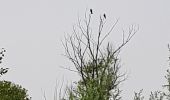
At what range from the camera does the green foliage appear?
59.8 ft

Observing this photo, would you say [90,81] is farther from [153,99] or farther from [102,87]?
[153,99]

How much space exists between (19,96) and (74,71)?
9448 mm

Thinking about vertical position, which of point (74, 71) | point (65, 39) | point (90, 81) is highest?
point (65, 39)

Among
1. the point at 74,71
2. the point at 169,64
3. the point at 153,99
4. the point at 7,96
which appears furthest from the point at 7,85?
the point at 169,64

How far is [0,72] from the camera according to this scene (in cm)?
1800

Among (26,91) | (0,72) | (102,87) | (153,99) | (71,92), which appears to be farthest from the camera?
(153,99)

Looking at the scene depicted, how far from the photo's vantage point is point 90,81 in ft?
26.8

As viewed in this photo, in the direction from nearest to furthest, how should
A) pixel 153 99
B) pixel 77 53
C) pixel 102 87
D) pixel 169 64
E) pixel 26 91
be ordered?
pixel 102 87
pixel 77 53
pixel 26 91
pixel 153 99
pixel 169 64

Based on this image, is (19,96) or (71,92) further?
(19,96)

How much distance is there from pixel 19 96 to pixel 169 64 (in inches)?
750

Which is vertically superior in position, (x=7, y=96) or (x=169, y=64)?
(x=169, y=64)

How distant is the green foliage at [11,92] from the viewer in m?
18.2

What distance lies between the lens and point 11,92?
742 inches

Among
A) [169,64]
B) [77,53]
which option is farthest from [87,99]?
[169,64]
